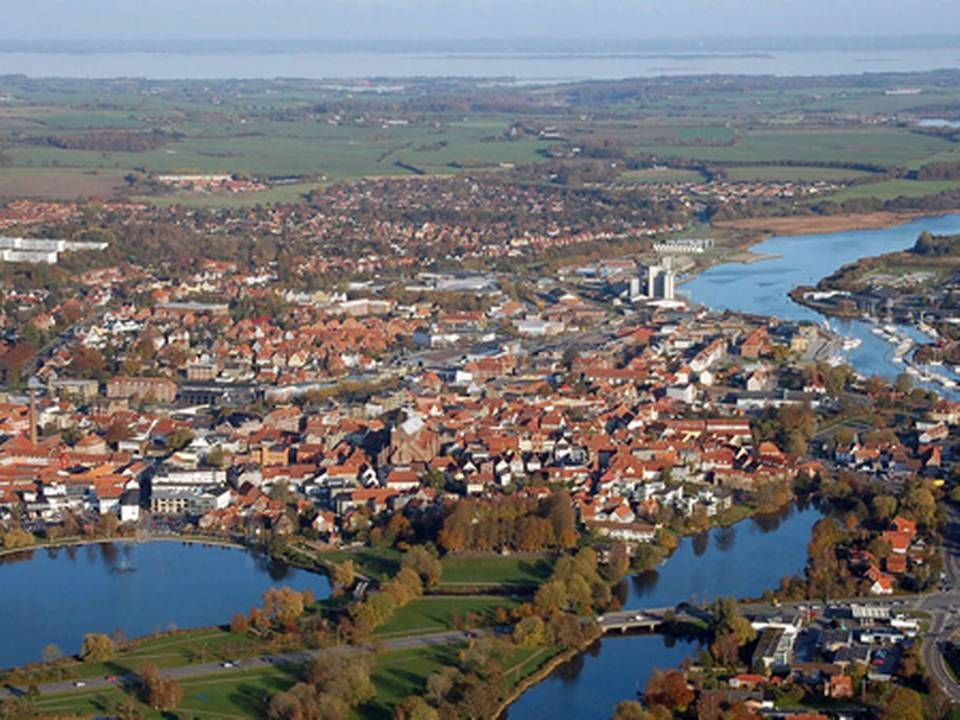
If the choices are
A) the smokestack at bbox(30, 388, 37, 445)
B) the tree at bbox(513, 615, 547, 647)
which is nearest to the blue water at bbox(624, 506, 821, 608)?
the tree at bbox(513, 615, 547, 647)

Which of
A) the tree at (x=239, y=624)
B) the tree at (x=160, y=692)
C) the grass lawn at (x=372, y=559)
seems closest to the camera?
the tree at (x=160, y=692)

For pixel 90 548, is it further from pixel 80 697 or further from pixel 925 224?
pixel 925 224

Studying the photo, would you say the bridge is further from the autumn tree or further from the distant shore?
the distant shore

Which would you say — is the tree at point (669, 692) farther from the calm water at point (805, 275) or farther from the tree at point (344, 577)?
the calm water at point (805, 275)

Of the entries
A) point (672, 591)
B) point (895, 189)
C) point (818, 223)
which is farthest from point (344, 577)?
point (895, 189)

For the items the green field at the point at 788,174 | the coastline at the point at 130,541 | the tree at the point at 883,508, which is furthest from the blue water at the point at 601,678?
the green field at the point at 788,174

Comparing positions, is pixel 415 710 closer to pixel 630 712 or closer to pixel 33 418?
pixel 630 712
